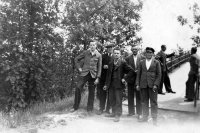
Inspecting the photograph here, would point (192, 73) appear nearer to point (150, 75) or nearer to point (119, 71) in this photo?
point (150, 75)

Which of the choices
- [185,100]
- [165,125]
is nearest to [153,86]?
[165,125]

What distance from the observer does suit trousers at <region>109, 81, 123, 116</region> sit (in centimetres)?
705

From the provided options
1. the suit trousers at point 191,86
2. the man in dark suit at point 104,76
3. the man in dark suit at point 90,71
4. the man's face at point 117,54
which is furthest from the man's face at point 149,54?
the suit trousers at point 191,86

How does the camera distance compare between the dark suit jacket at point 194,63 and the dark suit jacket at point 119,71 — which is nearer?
the dark suit jacket at point 119,71

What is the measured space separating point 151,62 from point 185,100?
341cm

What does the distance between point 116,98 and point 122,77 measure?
60 centimetres

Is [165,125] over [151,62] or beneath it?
beneath

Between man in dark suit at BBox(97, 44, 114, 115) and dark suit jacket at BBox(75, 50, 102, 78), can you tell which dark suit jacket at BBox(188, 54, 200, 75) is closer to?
man in dark suit at BBox(97, 44, 114, 115)

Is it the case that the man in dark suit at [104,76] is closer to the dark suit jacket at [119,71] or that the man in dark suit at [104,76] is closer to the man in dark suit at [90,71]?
the man in dark suit at [90,71]

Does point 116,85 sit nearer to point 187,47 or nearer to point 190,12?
point 190,12

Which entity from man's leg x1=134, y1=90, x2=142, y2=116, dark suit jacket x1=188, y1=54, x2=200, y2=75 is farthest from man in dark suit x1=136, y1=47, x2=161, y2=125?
dark suit jacket x1=188, y1=54, x2=200, y2=75

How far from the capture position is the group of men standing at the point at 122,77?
677 centimetres

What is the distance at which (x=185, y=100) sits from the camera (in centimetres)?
941

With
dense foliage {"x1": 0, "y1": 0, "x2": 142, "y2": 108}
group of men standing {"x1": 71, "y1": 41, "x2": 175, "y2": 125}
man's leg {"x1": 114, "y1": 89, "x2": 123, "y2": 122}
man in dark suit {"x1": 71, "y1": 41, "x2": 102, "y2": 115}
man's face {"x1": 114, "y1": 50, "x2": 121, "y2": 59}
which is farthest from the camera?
dense foliage {"x1": 0, "y1": 0, "x2": 142, "y2": 108}
